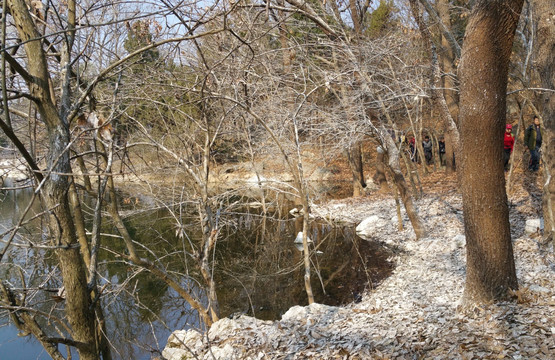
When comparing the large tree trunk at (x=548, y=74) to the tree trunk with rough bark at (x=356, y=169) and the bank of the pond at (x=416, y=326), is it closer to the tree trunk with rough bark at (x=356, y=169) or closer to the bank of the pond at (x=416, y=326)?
the bank of the pond at (x=416, y=326)

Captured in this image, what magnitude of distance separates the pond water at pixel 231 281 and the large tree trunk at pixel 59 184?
274 cm

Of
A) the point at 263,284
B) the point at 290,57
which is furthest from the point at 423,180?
the point at 290,57

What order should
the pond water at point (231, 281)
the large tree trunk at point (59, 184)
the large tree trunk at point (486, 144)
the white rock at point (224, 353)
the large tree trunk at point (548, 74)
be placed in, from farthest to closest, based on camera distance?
1. the pond water at point (231, 281)
2. the large tree trunk at point (548, 74)
3. the white rock at point (224, 353)
4. the large tree trunk at point (486, 144)
5. the large tree trunk at point (59, 184)

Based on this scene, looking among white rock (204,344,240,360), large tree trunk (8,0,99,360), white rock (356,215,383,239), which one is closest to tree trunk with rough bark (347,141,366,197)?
white rock (356,215,383,239)

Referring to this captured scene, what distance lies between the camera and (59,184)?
267cm

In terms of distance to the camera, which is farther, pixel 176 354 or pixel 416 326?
pixel 176 354

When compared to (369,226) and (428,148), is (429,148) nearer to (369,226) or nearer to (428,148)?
(428,148)

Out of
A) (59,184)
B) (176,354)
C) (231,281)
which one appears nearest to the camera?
(59,184)

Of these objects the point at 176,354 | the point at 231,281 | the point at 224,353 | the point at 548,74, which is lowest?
the point at 231,281

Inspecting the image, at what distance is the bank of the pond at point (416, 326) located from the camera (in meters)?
3.63

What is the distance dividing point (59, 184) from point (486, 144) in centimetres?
387

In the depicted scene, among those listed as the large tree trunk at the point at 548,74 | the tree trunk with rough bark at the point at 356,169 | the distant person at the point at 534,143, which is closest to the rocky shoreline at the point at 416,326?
the large tree trunk at the point at 548,74

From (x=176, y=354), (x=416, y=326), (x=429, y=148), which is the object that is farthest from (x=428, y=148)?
(x=176, y=354)

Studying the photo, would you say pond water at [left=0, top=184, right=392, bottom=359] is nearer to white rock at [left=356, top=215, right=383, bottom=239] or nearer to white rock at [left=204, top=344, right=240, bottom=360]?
white rock at [left=356, top=215, right=383, bottom=239]
